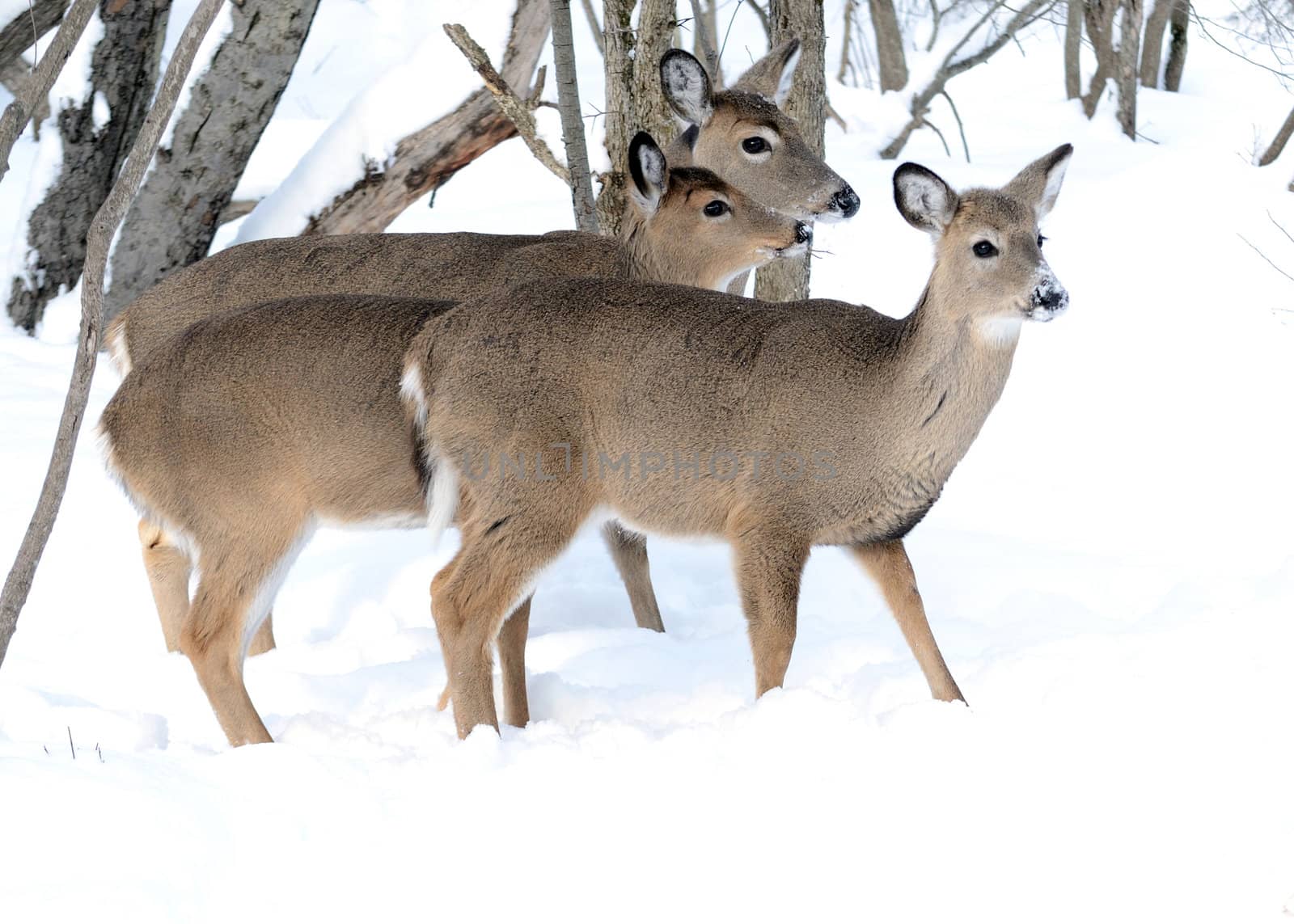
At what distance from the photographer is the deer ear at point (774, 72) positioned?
8773 millimetres

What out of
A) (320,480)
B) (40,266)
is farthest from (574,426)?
(40,266)

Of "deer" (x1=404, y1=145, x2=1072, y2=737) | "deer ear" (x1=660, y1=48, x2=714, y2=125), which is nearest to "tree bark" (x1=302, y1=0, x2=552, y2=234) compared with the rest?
"deer ear" (x1=660, y1=48, x2=714, y2=125)

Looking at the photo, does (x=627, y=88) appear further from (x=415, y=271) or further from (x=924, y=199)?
(x=924, y=199)

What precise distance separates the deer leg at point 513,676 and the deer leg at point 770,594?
913 millimetres

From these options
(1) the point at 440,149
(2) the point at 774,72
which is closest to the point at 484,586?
(2) the point at 774,72

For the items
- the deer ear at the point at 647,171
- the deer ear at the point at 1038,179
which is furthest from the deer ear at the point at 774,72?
the deer ear at the point at 1038,179

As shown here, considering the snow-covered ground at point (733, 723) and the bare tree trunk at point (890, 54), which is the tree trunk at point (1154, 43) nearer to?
the bare tree trunk at point (890, 54)

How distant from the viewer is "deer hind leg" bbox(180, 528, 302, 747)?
A: 219 inches

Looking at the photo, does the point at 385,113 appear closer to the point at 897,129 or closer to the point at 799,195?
the point at 799,195

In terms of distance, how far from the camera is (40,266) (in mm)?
11477

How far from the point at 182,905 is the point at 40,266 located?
29.1 feet

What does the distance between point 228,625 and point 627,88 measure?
450 cm

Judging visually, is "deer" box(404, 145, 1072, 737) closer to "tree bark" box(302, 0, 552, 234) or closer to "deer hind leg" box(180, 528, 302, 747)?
"deer hind leg" box(180, 528, 302, 747)

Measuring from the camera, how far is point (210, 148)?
10.8 metres
